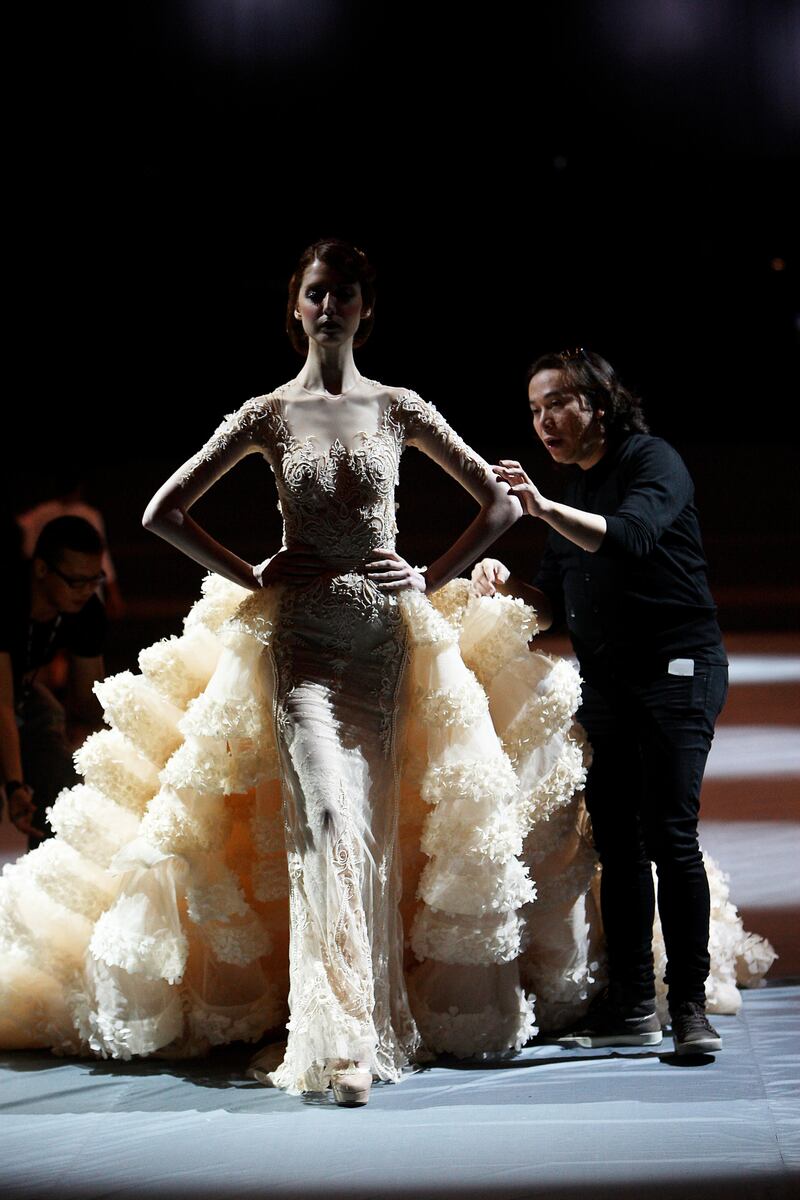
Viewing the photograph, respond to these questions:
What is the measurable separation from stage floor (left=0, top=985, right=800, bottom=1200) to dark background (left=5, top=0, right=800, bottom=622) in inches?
104

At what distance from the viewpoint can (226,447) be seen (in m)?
3.23

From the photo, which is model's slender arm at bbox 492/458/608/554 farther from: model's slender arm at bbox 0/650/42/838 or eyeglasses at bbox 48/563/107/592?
model's slender arm at bbox 0/650/42/838

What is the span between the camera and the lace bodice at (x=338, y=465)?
10.4 feet

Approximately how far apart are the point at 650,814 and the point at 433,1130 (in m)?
0.83

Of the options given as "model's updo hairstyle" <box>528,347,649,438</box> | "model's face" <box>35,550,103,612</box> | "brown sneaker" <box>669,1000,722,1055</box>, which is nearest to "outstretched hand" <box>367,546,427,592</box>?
"model's updo hairstyle" <box>528,347,649,438</box>

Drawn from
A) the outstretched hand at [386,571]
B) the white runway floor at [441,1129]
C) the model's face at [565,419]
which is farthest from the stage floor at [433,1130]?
the model's face at [565,419]

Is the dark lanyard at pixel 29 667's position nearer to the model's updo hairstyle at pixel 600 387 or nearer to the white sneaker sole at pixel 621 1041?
the model's updo hairstyle at pixel 600 387

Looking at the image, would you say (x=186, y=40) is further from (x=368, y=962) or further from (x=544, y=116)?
(x=368, y=962)

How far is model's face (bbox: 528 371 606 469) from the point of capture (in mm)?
3340

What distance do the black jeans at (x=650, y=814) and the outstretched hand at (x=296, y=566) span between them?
713 millimetres

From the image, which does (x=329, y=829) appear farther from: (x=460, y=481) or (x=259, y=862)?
(x=460, y=481)

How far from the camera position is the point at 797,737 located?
21.0 feet

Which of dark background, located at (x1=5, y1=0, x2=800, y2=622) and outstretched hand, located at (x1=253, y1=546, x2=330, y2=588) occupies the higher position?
dark background, located at (x1=5, y1=0, x2=800, y2=622)

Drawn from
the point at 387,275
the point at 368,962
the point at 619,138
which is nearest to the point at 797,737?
the point at 619,138
